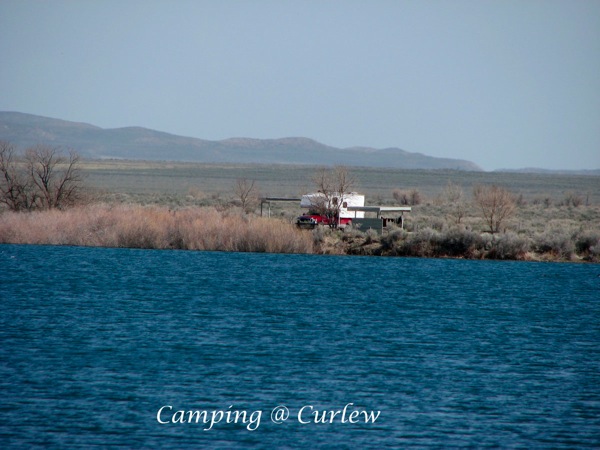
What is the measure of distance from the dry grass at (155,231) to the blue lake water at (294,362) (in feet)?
31.5

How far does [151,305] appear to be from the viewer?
34.8 m

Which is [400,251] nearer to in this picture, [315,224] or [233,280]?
[315,224]

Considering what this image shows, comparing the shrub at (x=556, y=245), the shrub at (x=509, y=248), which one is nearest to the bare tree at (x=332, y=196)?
the shrub at (x=509, y=248)

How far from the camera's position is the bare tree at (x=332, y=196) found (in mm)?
58344

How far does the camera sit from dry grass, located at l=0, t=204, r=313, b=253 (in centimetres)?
5466

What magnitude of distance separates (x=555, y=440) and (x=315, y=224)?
39.5 metres

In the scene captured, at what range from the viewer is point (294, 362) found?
79.5 ft

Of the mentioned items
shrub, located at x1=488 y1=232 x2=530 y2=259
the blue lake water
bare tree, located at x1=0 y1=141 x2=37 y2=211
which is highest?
bare tree, located at x1=0 y1=141 x2=37 y2=211

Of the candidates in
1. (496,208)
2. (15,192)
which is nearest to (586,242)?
(496,208)

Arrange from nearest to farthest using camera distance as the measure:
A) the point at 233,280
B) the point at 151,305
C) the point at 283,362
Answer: the point at 283,362 → the point at 151,305 → the point at 233,280

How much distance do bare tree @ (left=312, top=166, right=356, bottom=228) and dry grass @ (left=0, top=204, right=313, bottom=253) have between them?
368cm

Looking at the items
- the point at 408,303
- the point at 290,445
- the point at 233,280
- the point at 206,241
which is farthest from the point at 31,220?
the point at 290,445

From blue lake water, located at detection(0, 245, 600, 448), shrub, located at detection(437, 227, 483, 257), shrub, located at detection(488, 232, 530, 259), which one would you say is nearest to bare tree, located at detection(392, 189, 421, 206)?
shrub, located at detection(437, 227, 483, 257)

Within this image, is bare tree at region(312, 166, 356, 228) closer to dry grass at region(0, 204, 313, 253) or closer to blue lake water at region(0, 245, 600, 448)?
dry grass at region(0, 204, 313, 253)
